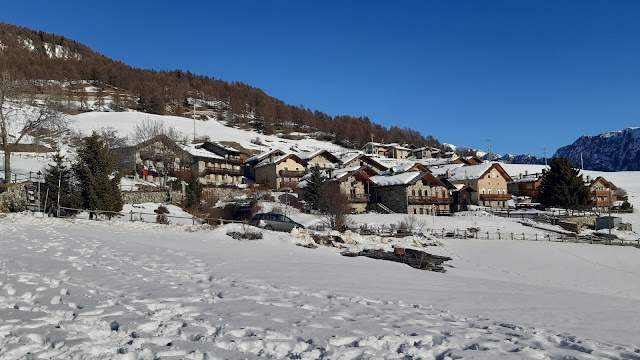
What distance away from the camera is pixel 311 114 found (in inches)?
6348

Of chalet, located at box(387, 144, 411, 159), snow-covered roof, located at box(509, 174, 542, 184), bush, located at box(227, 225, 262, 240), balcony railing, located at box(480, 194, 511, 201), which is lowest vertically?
bush, located at box(227, 225, 262, 240)

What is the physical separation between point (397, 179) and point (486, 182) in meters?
21.8

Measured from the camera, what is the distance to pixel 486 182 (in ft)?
215

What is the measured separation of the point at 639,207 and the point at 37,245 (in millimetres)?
79861

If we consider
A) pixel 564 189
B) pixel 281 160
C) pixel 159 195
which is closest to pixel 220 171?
pixel 281 160

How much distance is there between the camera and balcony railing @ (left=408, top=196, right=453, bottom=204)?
2013 inches

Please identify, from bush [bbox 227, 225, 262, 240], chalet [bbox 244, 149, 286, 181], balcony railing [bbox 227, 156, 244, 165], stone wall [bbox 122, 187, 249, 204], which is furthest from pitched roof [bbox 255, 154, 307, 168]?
bush [bbox 227, 225, 262, 240]

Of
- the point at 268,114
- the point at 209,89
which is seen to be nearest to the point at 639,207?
the point at 268,114

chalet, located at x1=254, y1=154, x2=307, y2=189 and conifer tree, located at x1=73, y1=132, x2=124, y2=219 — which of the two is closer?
conifer tree, located at x1=73, y1=132, x2=124, y2=219

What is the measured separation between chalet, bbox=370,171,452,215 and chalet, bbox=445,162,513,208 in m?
11.4

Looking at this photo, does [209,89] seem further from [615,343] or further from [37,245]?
[615,343]

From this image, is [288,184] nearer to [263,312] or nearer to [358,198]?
[358,198]

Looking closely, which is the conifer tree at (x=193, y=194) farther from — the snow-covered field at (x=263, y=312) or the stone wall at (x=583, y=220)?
the stone wall at (x=583, y=220)

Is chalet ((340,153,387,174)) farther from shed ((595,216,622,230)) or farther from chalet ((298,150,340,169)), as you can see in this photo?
shed ((595,216,622,230))
